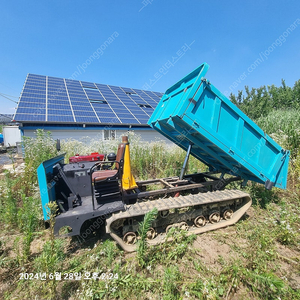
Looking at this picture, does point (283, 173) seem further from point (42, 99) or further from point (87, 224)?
point (42, 99)

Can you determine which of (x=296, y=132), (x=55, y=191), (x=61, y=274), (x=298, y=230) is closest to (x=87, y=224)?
(x=55, y=191)

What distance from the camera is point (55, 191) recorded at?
3574 millimetres

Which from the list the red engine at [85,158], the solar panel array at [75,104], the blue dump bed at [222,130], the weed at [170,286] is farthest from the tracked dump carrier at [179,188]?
A: the solar panel array at [75,104]

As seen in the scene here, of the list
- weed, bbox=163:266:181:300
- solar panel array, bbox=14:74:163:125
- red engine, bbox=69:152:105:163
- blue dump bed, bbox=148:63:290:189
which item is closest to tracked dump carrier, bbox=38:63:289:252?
blue dump bed, bbox=148:63:290:189

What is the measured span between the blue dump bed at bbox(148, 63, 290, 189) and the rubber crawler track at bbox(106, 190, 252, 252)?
29.3 inches

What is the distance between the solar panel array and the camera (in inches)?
416

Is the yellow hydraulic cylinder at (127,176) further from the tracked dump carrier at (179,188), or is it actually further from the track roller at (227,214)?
the track roller at (227,214)

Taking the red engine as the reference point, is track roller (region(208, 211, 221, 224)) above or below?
below

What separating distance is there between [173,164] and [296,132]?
543cm

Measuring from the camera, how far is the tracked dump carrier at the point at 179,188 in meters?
3.08

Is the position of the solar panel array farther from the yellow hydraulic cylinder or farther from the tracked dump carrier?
the yellow hydraulic cylinder

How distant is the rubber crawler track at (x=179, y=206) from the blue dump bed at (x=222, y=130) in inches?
29.3

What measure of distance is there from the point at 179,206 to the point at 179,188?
2.86 ft

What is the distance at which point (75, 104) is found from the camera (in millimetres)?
12391
